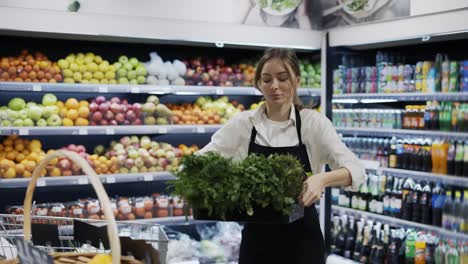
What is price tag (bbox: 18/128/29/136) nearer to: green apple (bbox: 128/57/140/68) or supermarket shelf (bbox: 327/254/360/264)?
green apple (bbox: 128/57/140/68)

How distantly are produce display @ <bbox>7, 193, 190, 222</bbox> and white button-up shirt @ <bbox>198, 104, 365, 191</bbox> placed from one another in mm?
2036

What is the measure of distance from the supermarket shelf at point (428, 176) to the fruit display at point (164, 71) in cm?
197

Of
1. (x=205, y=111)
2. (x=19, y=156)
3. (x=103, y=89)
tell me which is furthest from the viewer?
(x=205, y=111)

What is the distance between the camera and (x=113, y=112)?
509cm

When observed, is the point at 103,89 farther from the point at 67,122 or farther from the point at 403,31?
the point at 403,31

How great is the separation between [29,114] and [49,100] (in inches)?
10.5

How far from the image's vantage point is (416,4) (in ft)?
15.1

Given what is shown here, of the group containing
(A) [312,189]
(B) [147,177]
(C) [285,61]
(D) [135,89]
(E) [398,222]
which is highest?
(C) [285,61]

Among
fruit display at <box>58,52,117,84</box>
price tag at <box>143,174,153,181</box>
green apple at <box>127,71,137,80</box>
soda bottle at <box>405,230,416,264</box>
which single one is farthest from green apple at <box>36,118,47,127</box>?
soda bottle at <box>405,230,416,264</box>

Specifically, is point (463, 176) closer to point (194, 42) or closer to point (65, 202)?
point (194, 42)

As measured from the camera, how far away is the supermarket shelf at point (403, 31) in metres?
4.36

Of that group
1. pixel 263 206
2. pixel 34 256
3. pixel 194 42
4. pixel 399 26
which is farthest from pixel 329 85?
pixel 34 256

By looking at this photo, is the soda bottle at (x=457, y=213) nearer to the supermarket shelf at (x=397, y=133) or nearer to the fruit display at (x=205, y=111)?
the supermarket shelf at (x=397, y=133)

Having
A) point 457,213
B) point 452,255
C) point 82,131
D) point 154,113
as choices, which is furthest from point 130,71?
point 452,255
